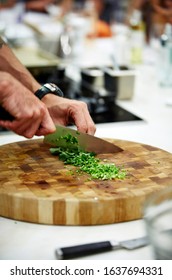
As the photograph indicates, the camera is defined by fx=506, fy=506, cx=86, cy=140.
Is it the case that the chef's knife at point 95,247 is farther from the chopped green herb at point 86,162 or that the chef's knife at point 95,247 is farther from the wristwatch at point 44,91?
the wristwatch at point 44,91

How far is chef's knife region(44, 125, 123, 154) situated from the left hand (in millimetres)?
72

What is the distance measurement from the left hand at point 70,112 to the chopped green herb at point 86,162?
9 cm

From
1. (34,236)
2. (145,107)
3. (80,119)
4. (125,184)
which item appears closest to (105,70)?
(145,107)

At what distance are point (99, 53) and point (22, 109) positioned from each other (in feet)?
7.17

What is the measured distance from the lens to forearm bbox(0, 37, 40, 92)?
1630 millimetres

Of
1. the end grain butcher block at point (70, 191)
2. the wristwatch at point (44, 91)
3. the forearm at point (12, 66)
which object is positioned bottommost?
the end grain butcher block at point (70, 191)

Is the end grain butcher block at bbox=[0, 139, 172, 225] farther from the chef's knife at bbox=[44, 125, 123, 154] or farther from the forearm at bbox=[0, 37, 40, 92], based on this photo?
the forearm at bbox=[0, 37, 40, 92]

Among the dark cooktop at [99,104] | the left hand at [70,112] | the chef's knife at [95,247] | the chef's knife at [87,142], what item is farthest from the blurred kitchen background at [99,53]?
the chef's knife at [95,247]

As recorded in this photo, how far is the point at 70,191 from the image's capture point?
1.20m

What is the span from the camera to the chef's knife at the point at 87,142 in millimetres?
1463

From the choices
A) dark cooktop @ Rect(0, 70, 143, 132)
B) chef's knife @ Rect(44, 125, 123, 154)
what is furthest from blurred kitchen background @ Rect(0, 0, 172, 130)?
chef's knife @ Rect(44, 125, 123, 154)

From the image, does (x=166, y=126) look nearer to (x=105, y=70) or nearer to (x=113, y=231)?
(x=105, y=70)

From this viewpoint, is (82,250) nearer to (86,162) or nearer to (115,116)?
(86,162)

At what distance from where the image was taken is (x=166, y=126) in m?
1.92
